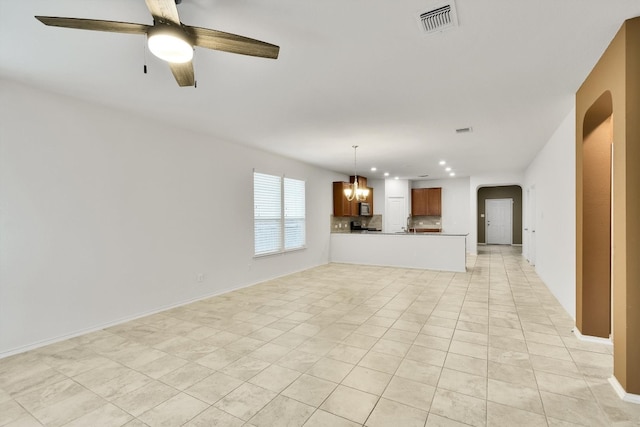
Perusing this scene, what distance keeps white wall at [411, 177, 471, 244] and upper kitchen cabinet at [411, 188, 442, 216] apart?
0.63 ft

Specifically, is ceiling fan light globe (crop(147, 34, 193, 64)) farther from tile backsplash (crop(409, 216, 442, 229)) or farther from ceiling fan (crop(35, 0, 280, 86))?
tile backsplash (crop(409, 216, 442, 229))

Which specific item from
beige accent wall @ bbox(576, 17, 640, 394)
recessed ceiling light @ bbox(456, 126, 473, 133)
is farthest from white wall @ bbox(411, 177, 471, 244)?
beige accent wall @ bbox(576, 17, 640, 394)

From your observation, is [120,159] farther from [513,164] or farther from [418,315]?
[513,164]

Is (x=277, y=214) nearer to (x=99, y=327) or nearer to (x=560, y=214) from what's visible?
(x=99, y=327)

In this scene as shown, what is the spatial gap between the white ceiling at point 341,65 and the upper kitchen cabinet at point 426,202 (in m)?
5.99

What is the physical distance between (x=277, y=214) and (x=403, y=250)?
3.28 metres

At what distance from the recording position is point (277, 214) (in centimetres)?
650

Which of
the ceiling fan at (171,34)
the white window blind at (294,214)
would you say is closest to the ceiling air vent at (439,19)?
the ceiling fan at (171,34)

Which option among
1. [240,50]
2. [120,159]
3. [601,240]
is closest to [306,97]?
[240,50]

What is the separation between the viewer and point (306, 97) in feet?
11.0

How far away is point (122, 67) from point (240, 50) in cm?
154

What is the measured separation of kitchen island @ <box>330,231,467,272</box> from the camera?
22.9 ft

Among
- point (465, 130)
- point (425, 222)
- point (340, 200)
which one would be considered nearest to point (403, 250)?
point (340, 200)

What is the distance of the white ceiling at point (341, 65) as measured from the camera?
1.95 metres
